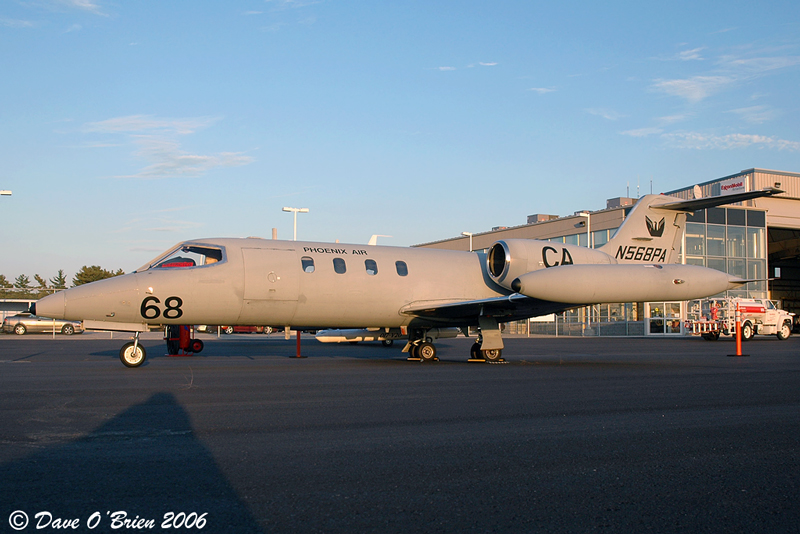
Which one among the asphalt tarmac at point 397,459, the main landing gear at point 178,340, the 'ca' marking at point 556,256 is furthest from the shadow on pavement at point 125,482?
the main landing gear at point 178,340

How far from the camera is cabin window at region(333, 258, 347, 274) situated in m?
17.8

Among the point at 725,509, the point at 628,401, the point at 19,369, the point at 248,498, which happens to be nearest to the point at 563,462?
the point at 725,509

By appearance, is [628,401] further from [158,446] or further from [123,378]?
[123,378]

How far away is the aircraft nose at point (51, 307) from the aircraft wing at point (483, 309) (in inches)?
334

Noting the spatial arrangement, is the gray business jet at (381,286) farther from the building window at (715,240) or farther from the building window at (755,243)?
the building window at (755,243)

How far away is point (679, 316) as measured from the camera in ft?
165

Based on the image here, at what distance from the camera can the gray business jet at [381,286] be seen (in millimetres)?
15445

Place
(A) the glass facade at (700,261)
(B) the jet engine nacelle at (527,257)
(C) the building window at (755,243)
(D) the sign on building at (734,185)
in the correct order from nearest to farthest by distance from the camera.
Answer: (B) the jet engine nacelle at (527,257)
(A) the glass facade at (700,261)
(D) the sign on building at (734,185)
(C) the building window at (755,243)

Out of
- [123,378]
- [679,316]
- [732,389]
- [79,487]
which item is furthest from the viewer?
[679,316]

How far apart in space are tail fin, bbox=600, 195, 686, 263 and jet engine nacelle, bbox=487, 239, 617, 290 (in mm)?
1113

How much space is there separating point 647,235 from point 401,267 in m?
8.42

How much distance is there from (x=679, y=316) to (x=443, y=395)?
44594 mm

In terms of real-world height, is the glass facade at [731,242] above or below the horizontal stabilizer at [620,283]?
above

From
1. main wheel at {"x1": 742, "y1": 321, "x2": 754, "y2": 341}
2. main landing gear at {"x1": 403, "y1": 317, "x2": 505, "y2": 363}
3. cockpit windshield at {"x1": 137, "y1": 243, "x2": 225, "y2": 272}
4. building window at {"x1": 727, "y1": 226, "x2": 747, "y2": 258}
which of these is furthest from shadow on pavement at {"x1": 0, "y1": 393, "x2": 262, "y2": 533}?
building window at {"x1": 727, "y1": 226, "x2": 747, "y2": 258}
